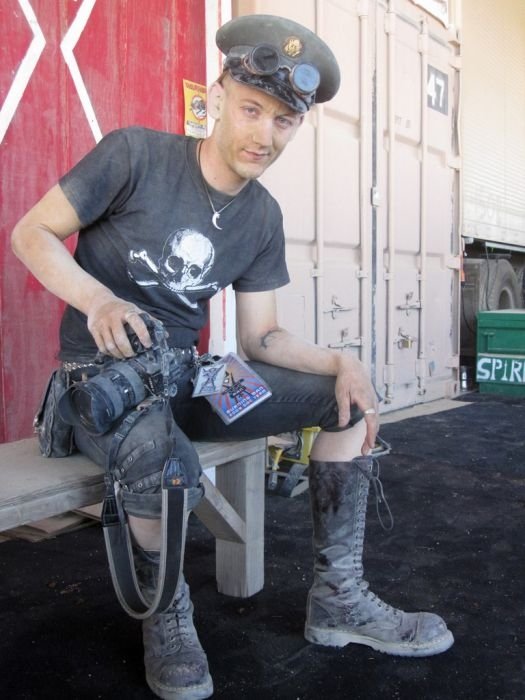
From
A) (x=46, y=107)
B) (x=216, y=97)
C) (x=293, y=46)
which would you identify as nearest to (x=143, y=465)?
(x=216, y=97)

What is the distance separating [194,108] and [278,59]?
4.73ft

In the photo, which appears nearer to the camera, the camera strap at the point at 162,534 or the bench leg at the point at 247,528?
the camera strap at the point at 162,534

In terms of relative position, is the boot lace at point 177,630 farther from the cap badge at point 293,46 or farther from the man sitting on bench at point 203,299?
the cap badge at point 293,46

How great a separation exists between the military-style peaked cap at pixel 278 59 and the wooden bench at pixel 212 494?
90 cm

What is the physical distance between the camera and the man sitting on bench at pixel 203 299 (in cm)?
145

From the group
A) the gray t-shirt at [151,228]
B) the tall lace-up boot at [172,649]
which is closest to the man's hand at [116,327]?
the gray t-shirt at [151,228]

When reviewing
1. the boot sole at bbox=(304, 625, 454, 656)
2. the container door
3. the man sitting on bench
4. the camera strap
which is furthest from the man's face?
the container door

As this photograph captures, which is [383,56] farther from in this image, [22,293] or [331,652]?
[331,652]

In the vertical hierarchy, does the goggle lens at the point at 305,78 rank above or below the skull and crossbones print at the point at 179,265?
above

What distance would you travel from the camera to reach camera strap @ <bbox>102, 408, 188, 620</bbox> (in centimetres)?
135

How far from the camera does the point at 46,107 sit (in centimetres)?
241

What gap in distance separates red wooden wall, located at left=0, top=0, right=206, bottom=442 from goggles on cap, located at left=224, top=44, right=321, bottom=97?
1090 millimetres

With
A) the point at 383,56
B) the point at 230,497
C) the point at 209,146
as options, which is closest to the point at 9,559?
the point at 230,497

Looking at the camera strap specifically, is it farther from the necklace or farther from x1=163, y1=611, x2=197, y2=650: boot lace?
the necklace
